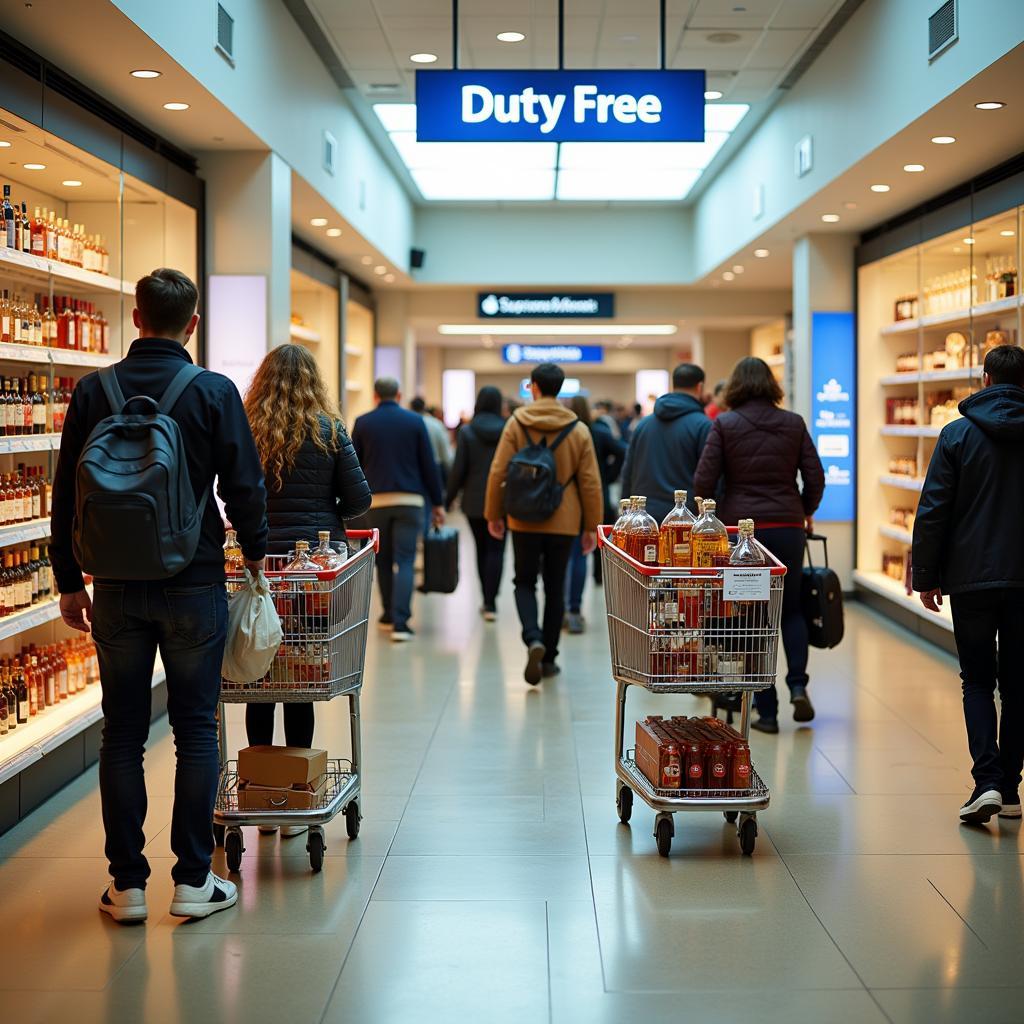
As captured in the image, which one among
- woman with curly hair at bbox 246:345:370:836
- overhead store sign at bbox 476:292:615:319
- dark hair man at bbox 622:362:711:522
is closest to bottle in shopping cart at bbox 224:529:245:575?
Result: woman with curly hair at bbox 246:345:370:836

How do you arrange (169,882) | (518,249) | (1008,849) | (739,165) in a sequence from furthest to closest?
1. (518,249)
2. (739,165)
3. (1008,849)
4. (169,882)

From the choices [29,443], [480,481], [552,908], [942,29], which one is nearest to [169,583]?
[552,908]

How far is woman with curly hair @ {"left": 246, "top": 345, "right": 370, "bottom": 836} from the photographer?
178 inches

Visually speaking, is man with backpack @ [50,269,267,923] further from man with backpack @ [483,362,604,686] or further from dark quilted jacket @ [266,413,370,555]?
man with backpack @ [483,362,604,686]

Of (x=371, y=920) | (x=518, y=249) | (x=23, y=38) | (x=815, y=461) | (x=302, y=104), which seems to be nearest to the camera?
(x=371, y=920)

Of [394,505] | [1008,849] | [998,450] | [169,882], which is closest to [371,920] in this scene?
[169,882]

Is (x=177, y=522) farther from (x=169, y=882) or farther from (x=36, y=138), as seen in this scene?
(x=36, y=138)

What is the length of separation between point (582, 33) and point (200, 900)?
6798 mm

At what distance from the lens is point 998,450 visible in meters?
4.63

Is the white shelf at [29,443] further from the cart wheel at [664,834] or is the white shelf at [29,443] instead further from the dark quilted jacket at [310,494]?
the cart wheel at [664,834]

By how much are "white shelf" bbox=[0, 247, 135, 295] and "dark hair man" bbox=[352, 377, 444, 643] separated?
236 cm

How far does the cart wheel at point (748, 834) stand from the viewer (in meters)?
4.37

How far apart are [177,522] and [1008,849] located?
2984 millimetres

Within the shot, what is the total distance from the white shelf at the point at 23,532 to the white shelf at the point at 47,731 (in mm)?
756
